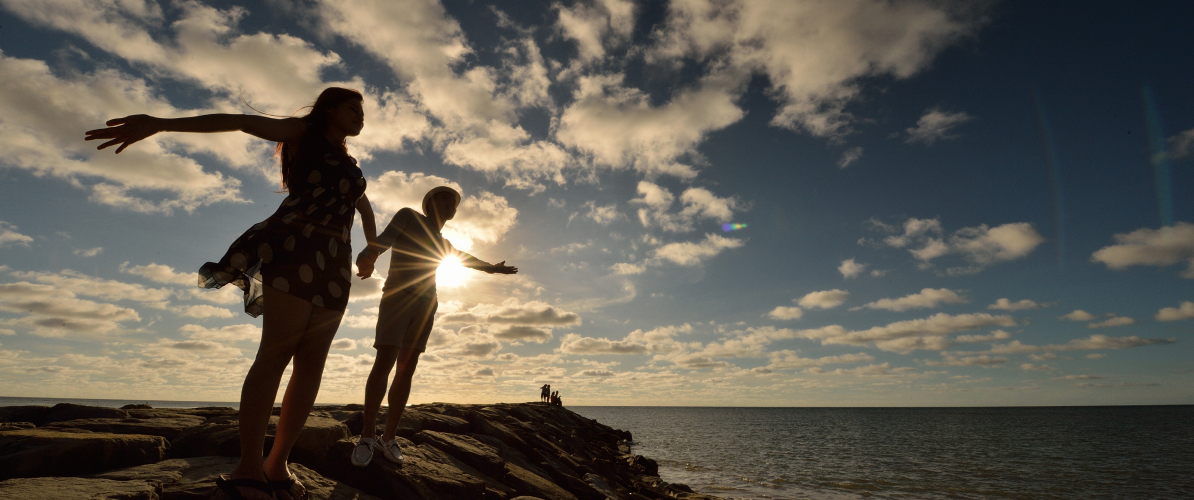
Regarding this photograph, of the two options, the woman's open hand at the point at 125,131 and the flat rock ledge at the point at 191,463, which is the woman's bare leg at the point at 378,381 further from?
the woman's open hand at the point at 125,131

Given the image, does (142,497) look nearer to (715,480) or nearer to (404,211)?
(404,211)

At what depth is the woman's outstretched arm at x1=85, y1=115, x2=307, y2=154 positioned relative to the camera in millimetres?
1801

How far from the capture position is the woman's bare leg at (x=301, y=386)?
2.05 meters

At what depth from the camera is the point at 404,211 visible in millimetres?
3469

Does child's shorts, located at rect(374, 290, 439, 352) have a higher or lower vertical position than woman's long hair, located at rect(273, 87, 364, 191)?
lower

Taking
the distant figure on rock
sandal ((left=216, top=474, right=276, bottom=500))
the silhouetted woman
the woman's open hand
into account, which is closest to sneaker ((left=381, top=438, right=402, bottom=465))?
the distant figure on rock

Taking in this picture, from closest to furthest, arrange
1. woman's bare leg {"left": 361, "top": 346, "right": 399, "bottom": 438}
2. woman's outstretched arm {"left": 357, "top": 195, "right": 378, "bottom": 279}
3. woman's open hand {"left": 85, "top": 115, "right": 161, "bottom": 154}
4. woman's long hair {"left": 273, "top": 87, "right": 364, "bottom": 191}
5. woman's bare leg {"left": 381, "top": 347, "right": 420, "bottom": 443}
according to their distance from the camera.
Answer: woman's open hand {"left": 85, "top": 115, "right": 161, "bottom": 154} → woman's long hair {"left": 273, "top": 87, "right": 364, "bottom": 191} → woman's outstretched arm {"left": 357, "top": 195, "right": 378, "bottom": 279} → woman's bare leg {"left": 361, "top": 346, "right": 399, "bottom": 438} → woman's bare leg {"left": 381, "top": 347, "right": 420, "bottom": 443}

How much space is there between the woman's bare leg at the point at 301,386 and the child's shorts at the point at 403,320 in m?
1.21

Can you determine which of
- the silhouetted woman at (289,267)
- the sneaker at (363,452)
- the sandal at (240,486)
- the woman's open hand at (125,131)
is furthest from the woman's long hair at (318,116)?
the sneaker at (363,452)

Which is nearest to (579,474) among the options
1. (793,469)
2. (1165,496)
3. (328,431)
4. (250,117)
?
(328,431)

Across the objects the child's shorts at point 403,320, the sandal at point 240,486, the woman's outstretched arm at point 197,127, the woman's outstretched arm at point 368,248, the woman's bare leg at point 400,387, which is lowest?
the sandal at point 240,486

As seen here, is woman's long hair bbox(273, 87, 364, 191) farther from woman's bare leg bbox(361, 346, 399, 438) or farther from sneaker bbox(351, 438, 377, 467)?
sneaker bbox(351, 438, 377, 467)

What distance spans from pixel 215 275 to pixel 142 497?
1.01 meters

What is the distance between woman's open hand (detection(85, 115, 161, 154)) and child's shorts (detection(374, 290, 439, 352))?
1.77 meters
